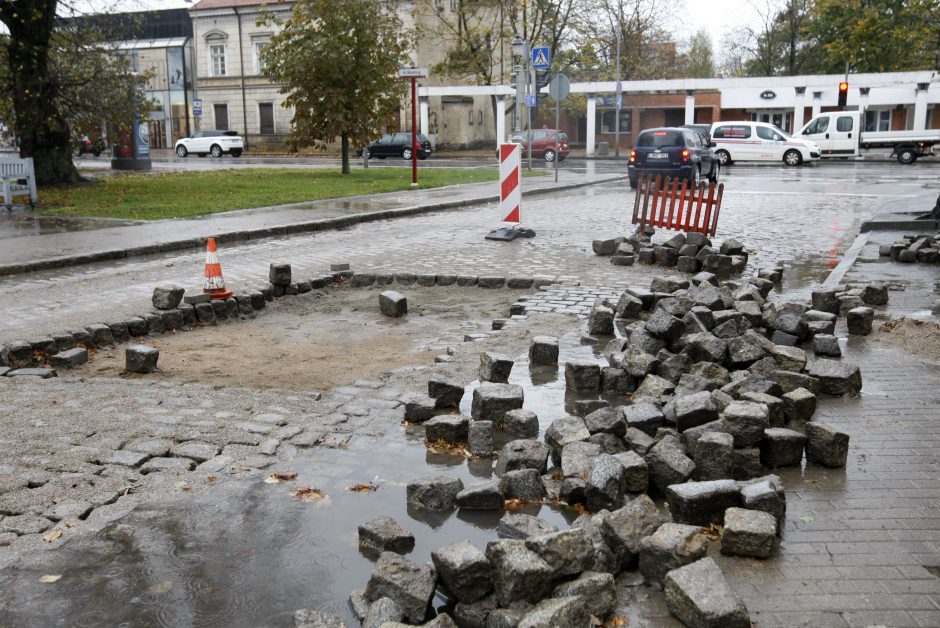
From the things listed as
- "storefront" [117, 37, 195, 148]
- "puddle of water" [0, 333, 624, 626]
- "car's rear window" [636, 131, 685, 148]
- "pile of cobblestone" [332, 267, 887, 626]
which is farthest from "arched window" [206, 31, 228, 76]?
"puddle of water" [0, 333, 624, 626]

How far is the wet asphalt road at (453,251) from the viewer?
9.95m

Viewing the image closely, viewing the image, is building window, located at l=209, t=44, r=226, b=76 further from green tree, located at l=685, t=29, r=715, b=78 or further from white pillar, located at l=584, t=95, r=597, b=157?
green tree, located at l=685, t=29, r=715, b=78

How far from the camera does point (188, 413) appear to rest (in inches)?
223

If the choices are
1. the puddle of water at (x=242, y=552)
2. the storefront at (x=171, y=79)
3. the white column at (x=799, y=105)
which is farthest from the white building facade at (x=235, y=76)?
the puddle of water at (x=242, y=552)

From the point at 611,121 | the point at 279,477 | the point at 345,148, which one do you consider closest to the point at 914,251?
the point at 279,477

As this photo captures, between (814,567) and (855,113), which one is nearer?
(814,567)

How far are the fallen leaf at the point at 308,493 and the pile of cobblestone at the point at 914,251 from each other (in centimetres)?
1018

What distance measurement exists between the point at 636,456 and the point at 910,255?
926cm

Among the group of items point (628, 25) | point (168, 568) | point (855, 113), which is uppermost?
point (628, 25)

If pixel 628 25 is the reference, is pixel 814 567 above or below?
below

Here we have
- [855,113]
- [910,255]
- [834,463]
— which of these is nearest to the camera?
[834,463]

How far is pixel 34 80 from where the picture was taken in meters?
24.2

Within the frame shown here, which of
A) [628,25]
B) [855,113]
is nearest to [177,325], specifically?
[855,113]

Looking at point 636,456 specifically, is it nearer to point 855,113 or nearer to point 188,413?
point 188,413
